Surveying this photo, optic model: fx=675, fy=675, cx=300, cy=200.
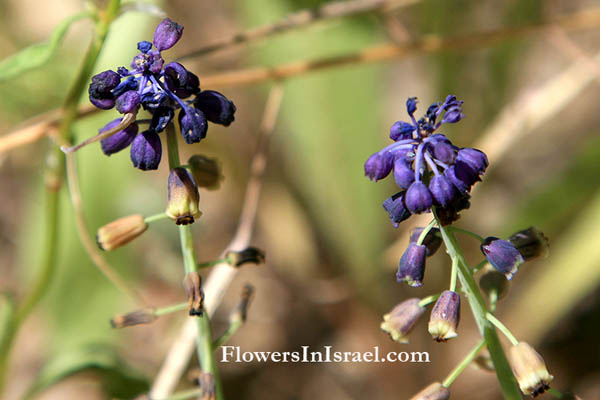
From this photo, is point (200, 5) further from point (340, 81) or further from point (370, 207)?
point (370, 207)

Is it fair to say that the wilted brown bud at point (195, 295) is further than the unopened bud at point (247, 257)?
No

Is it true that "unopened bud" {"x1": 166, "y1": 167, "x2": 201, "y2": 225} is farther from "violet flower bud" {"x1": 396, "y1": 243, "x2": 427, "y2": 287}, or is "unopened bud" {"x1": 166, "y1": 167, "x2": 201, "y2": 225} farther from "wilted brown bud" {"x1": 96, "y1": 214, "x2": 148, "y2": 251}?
"violet flower bud" {"x1": 396, "y1": 243, "x2": 427, "y2": 287}

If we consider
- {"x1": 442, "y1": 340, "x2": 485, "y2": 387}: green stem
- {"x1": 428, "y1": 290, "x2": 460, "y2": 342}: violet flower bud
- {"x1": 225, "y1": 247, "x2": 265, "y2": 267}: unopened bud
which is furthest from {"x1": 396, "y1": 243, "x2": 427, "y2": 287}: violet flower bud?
{"x1": 225, "y1": 247, "x2": 265, "y2": 267}: unopened bud

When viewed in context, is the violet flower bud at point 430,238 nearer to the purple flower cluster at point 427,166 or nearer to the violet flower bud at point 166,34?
the purple flower cluster at point 427,166

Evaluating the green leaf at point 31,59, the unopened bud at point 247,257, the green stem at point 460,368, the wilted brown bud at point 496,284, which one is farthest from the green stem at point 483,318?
the green leaf at point 31,59

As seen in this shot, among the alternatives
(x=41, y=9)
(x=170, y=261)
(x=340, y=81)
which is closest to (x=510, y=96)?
(x=340, y=81)
